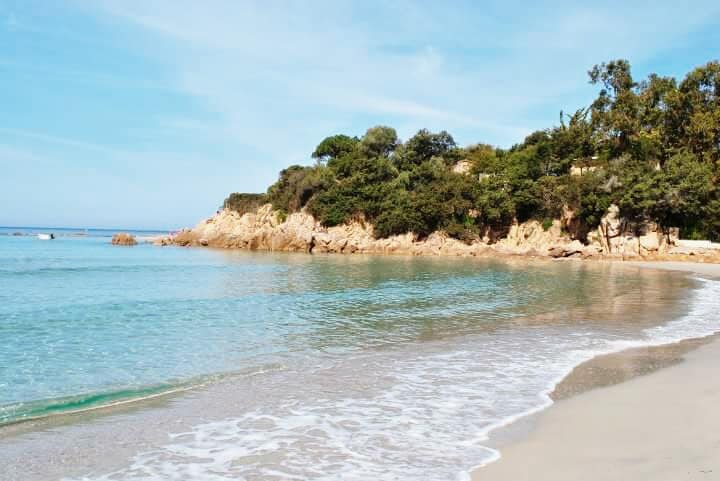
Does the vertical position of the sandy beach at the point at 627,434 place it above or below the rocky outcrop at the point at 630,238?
below

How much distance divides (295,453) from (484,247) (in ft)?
155

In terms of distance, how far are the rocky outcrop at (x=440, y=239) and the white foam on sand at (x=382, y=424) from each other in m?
38.0

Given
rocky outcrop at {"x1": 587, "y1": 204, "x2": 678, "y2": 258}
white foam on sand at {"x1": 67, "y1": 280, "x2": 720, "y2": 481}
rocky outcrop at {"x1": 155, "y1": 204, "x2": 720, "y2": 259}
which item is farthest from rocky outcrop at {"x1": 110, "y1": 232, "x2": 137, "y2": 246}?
white foam on sand at {"x1": 67, "y1": 280, "x2": 720, "y2": 481}

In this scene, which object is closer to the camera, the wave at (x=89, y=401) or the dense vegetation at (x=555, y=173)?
the wave at (x=89, y=401)

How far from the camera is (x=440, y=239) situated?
53344mm

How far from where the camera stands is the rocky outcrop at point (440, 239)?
44.5 meters

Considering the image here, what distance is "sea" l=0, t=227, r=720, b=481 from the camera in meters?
5.42

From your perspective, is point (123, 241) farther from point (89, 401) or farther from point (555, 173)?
point (89, 401)

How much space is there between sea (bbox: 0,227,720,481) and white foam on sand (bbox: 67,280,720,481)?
0.03 metres

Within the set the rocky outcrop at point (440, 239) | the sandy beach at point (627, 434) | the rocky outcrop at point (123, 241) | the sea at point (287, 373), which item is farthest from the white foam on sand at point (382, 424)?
the rocky outcrop at point (123, 241)

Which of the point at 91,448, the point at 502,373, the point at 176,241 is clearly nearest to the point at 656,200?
the point at 502,373

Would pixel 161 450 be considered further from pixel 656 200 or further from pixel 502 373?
pixel 656 200

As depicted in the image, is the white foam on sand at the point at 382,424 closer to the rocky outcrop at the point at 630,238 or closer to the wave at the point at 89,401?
the wave at the point at 89,401

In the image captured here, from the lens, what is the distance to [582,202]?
47.0m
